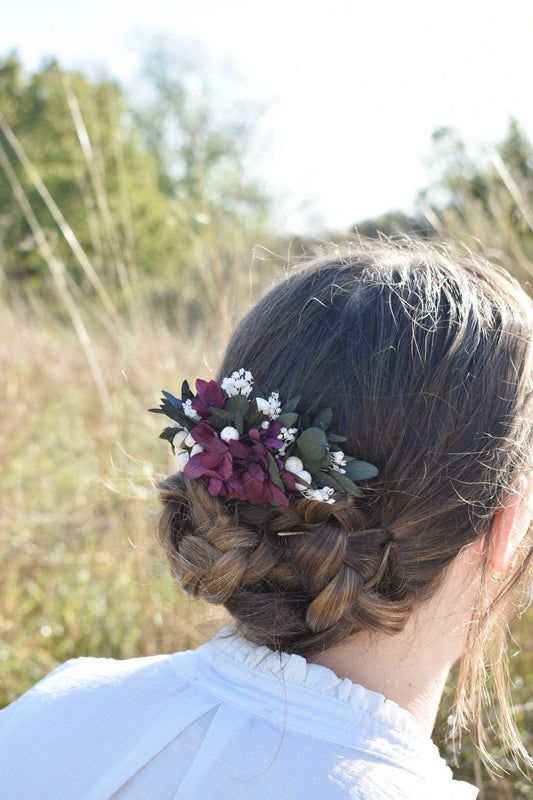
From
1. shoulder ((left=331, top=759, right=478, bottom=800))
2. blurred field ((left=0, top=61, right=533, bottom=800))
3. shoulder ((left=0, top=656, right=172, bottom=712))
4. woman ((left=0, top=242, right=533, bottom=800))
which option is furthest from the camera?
blurred field ((left=0, top=61, right=533, bottom=800))

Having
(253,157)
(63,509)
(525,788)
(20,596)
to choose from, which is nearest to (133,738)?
(525,788)

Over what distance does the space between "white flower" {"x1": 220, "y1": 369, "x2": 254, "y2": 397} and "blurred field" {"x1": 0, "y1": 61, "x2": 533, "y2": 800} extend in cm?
54

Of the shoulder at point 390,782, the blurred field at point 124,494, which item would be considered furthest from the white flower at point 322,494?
the blurred field at point 124,494

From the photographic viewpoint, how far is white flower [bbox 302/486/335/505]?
38.6 inches

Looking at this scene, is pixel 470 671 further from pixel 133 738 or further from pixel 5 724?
pixel 5 724

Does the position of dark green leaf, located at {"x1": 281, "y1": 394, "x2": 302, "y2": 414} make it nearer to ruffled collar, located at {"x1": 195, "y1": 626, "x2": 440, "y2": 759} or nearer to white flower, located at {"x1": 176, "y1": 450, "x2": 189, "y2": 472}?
white flower, located at {"x1": 176, "y1": 450, "x2": 189, "y2": 472}

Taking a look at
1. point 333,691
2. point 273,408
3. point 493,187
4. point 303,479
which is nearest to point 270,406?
point 273,408

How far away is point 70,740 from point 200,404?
0.49m

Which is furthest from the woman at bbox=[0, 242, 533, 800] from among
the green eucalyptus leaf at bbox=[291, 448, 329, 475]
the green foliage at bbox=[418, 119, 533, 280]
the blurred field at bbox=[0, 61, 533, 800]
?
the green foliage at bbox=[418, 119, 533, 280]

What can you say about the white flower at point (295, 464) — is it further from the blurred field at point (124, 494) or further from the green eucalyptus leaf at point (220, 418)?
the blurred field at point (124, 494)

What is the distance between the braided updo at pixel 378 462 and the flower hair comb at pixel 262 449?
0.12ft

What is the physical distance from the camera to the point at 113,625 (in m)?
2.97

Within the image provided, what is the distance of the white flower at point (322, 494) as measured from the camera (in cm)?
98

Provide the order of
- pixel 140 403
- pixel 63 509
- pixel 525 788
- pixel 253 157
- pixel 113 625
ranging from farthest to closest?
1. pixel 63 509
2. pixel 113 625
3. pixel 140 403
4. pixel 253 157
5. pixel 525 788
